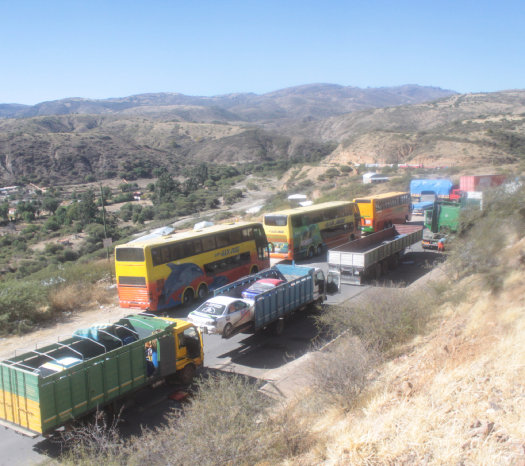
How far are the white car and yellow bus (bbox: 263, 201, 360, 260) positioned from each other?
1080 centimetres

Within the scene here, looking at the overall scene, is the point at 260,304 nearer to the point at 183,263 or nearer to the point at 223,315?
the point at 223,315

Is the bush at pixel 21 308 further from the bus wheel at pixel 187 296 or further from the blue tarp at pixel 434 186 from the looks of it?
the blue tarp at pixel 434 186

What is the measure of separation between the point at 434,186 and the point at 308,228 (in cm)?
2256

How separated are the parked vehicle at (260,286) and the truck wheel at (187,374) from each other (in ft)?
11.7

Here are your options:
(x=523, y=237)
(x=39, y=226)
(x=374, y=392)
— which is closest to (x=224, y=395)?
(x=374, y=392)

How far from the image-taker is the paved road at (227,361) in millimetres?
9328

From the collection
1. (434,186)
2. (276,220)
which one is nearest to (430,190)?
(434,186)

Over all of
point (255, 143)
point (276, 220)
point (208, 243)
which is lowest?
point (208, 243)

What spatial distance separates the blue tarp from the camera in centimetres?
4231

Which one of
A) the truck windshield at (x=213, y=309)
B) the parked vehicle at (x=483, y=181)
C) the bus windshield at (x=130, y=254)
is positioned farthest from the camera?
the parked vehicle at (x=483, y=181)

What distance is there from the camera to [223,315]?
12805 millimetres

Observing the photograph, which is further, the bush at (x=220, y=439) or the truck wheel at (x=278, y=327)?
the truck wheel at (x=278, y=327)

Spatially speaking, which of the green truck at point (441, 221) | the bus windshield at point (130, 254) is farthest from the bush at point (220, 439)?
the green truck at point (441, 221)

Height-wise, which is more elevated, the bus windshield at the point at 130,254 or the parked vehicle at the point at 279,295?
the bus windshield at the point at 130,254
